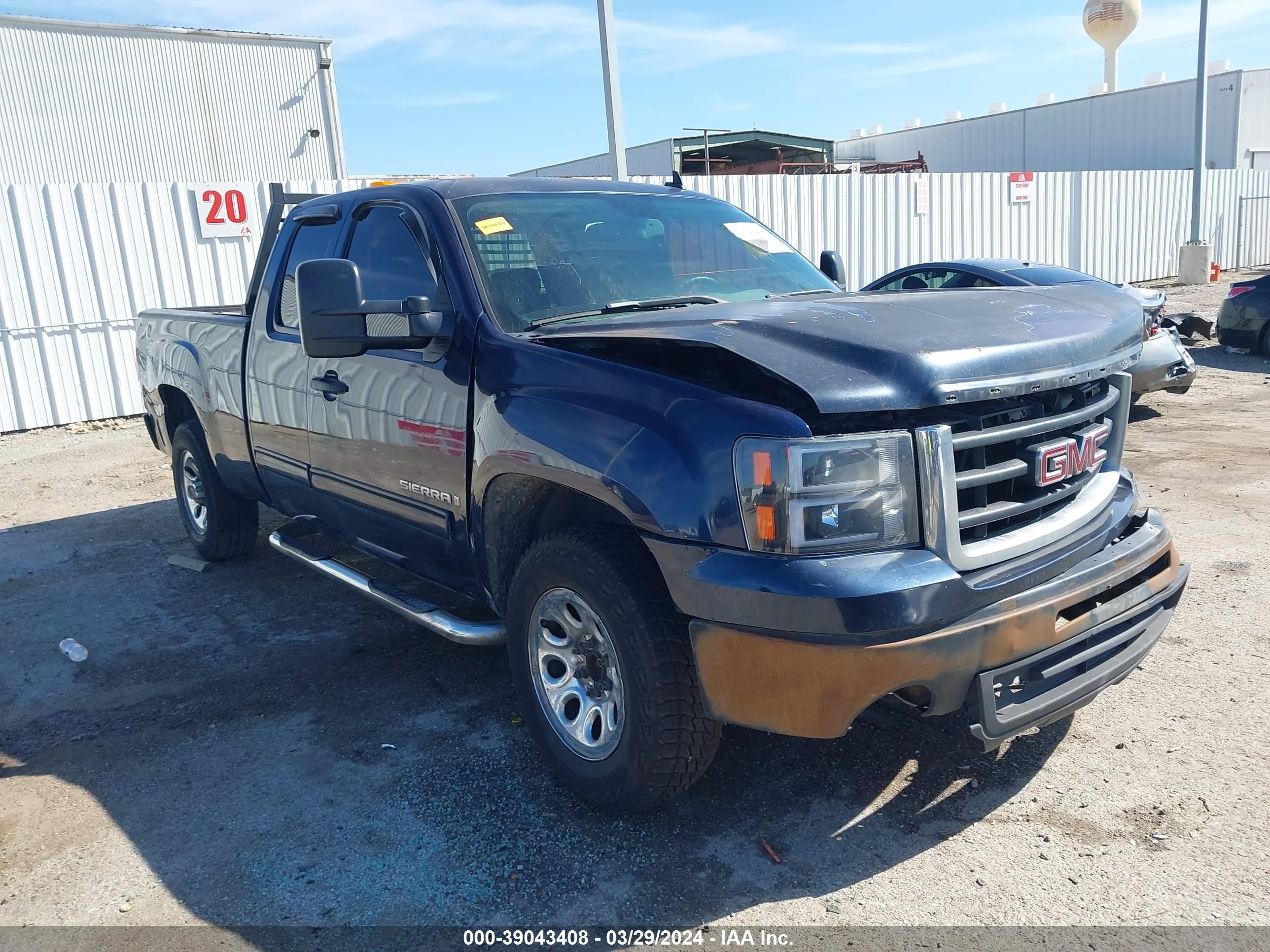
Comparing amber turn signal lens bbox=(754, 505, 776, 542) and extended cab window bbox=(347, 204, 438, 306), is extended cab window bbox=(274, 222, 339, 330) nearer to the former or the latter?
extended cab window bbox=(347, 204, 438, 306)

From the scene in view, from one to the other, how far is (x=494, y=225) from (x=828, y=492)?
1.92 meters

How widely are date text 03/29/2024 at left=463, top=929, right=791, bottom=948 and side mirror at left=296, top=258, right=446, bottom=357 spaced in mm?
1916

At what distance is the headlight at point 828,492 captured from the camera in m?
2.42

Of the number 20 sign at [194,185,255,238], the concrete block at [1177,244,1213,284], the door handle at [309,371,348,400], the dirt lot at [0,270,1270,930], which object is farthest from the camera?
the concrete block at [1177,244,1213,284]

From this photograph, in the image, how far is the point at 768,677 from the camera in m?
2.48

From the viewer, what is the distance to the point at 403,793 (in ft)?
10.9

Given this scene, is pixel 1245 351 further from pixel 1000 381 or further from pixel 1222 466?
pixel 1000 381

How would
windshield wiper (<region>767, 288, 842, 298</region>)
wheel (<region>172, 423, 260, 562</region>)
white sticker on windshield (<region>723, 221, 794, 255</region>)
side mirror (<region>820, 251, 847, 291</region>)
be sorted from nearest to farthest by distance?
windshield wiper (<region>767, 288, 842, 298</region>), white sticker on windshield (<region>723, 221, 794, 255</region>), side mirror (<region>820, 251, 847, 291</region>), wheel (<region>172, 423, 260, 562</region>)

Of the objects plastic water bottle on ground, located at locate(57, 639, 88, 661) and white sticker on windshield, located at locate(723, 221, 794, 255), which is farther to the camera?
plastic water bottle on ground, located at locate(57, 639, 88, 661)

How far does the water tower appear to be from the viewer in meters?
36.8

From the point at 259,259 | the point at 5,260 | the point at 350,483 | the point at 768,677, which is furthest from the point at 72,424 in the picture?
the point at 768,677

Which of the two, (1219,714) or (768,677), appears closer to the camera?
(768,677)

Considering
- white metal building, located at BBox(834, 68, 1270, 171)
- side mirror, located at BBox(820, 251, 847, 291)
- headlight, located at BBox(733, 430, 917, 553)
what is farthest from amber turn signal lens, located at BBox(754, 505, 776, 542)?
white metal building, located at BBox(834, 68, 1270, 171)

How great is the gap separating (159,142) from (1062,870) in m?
23.9
